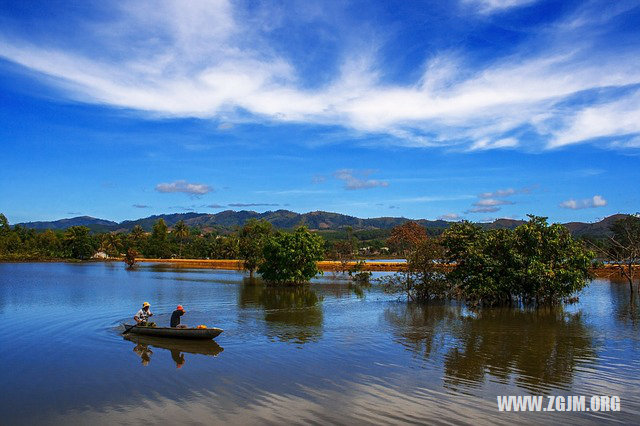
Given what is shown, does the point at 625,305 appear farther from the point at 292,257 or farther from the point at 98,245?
the point at 98,245

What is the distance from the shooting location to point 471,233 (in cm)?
3516

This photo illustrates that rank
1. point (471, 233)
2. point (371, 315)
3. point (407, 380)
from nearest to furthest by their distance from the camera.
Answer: point (407, 380) → point (371, 315) → point (471, 233)

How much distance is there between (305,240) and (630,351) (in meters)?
35.3

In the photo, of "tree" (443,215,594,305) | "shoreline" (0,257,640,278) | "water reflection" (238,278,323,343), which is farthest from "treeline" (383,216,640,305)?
"shoreline" (0,257,640,278)

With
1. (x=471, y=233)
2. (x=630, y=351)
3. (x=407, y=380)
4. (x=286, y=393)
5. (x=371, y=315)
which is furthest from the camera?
(x=471, y=233)

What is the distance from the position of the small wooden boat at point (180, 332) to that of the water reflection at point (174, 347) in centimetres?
22

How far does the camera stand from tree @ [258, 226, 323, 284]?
52062mm

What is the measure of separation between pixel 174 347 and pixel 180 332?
89 cm

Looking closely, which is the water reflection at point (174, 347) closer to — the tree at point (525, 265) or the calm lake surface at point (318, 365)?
the calm lake surface at point (318, 365)

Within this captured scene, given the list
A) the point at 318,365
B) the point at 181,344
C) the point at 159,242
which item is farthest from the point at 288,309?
the point at 159,242

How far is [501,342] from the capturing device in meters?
22.7

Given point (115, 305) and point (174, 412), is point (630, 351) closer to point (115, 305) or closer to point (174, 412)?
point (174, 412)

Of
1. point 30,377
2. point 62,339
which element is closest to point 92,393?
point 30,377

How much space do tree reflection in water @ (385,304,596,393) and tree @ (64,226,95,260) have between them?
363ft
